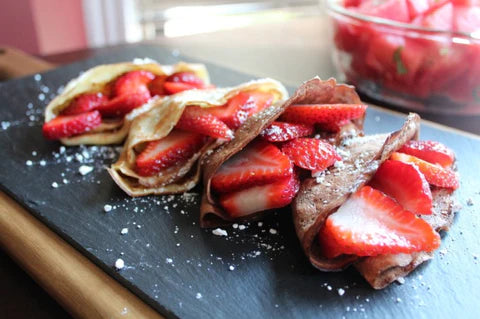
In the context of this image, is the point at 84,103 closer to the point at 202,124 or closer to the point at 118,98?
the point at 118,98

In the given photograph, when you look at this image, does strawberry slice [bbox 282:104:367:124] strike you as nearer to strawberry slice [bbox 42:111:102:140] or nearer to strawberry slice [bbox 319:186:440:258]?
strawberry slice [bbox 319:186:440:258]

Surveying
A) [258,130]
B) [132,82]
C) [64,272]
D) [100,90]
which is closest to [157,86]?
[132,82]

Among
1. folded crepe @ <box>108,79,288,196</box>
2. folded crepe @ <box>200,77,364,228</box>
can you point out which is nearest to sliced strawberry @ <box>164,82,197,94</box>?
folded crepe @ <box>108,79,288,196</box>

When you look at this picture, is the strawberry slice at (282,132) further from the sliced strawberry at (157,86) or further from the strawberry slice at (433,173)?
the sliced strawberry at (157,86)

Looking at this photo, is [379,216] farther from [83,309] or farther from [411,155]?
[83,309]

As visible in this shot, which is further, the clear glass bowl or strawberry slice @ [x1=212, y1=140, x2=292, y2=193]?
the clear glass bowl

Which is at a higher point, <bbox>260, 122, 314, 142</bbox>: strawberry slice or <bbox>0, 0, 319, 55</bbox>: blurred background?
<bbox>260, 122, 314, 142</bbox>: strawberry slice
